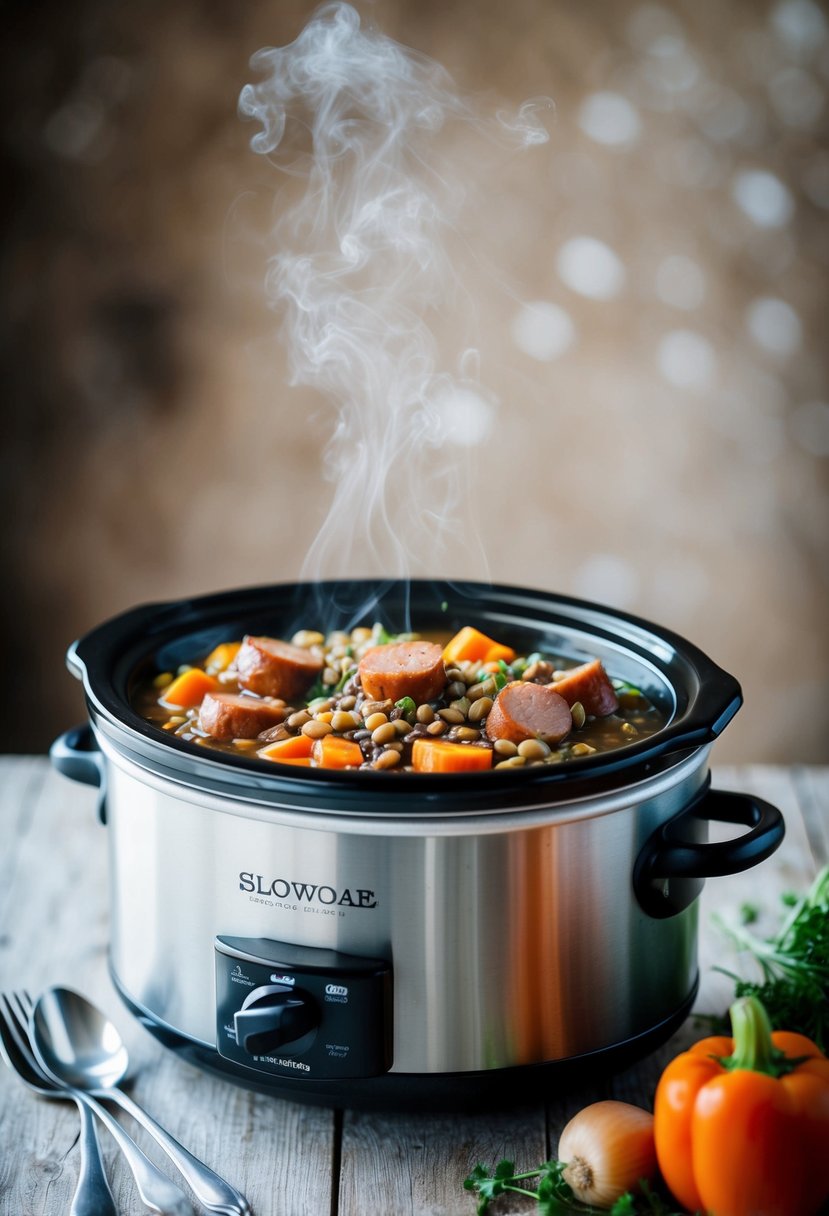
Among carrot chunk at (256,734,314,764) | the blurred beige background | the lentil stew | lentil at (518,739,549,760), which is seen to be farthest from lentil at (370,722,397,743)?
the blurred beige background

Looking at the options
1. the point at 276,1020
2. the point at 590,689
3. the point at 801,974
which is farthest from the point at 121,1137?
the point at 801,974

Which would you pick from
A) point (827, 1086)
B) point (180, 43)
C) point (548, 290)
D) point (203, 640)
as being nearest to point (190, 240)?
point (180, 43)

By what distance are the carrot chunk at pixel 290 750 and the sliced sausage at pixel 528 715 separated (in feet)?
1.02

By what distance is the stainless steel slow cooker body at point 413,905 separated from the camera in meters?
1.75

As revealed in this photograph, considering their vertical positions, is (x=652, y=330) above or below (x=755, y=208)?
below

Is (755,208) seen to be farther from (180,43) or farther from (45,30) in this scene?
(45,30)

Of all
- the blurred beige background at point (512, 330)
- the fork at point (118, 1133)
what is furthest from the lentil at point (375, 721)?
the blurred beige background at point (512, 330)

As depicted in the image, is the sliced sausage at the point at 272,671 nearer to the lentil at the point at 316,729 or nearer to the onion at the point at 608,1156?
the lentil at the point at 316,729

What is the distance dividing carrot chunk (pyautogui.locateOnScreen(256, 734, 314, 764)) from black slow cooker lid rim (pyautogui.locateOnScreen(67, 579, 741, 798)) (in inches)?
9.1

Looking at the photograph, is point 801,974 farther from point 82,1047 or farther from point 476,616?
point 82,1047

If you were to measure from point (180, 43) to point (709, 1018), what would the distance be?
3679 mm

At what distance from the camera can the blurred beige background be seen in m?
4.28

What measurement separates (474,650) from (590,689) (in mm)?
314

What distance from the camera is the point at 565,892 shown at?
1829 millimetres
